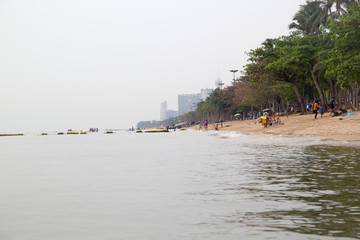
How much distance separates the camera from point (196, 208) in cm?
714

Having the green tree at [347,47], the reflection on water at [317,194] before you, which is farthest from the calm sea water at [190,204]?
the green tree at [347,47]

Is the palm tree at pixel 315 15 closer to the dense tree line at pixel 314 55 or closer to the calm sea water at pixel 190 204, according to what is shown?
the dense tree line at pixel 314 55

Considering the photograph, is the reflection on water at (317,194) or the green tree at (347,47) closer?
the reflection on water at (317,194)

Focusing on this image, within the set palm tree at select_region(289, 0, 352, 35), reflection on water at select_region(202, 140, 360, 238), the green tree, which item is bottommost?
reflection on water at select_region(202, 140, 360, 238)

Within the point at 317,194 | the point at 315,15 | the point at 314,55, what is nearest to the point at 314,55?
the point at 314,55

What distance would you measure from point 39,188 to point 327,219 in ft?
25.6

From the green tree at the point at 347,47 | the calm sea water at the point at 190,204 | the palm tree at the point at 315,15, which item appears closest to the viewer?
the calm sea water at the point at 190,204

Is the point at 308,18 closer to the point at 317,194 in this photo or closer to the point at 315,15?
the point at 315,15

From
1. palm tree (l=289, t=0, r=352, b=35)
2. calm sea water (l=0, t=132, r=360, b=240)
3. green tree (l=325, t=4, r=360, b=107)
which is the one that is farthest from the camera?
palm tree (l=289, t=0, r=352, b=35)

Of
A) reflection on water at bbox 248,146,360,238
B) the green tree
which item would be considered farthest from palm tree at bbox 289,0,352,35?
reflection on water at bbox 248,146,360,238

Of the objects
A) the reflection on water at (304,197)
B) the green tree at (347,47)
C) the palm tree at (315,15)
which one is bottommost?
the reflection on water at (304,197)

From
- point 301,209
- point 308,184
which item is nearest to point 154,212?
point 301,209

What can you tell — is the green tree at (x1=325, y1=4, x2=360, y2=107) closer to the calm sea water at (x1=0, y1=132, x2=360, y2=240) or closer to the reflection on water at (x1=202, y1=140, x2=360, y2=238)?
the reflection on water at (x1=202, y1=140, x2=360, y2=238)

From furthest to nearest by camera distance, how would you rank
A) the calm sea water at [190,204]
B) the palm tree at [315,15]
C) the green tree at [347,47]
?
the palm tree at [315,15], the green tree at [347,47], the calm sea water at [190,204]
